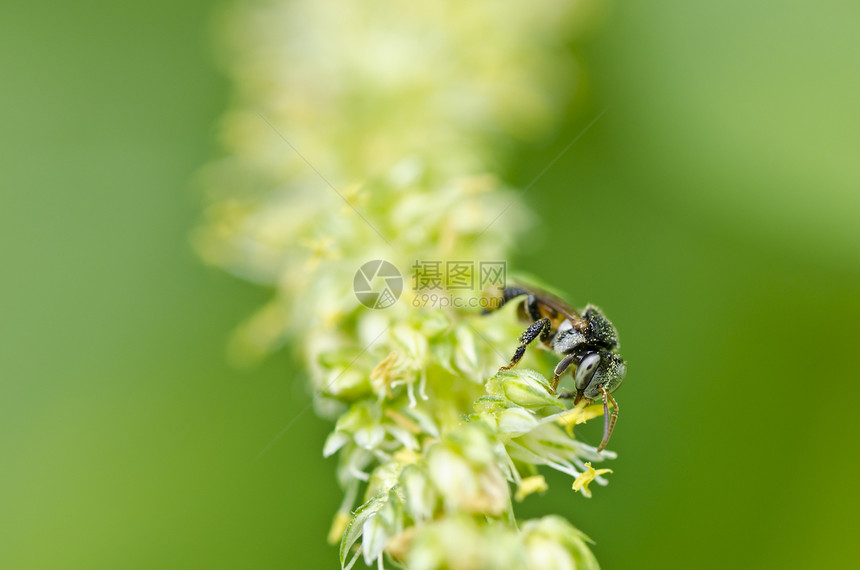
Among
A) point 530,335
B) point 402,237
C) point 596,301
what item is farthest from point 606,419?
point 596,301

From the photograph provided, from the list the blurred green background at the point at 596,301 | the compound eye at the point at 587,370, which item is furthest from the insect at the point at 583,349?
the blurred green background at the point at 596,301

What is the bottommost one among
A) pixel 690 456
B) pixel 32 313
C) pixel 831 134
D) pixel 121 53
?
pixel 32 313

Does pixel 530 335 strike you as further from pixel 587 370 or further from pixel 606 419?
pixel 606 419

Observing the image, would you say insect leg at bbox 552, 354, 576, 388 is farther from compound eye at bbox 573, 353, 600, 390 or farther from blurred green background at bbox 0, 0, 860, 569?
blurred green background at bbox 0, 0, 860, 569

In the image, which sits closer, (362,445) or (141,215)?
(362,445)

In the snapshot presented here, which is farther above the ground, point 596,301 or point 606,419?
point 596,301

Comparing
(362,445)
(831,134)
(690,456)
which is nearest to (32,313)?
(362,445)

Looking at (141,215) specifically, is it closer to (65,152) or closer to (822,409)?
(65,152)
